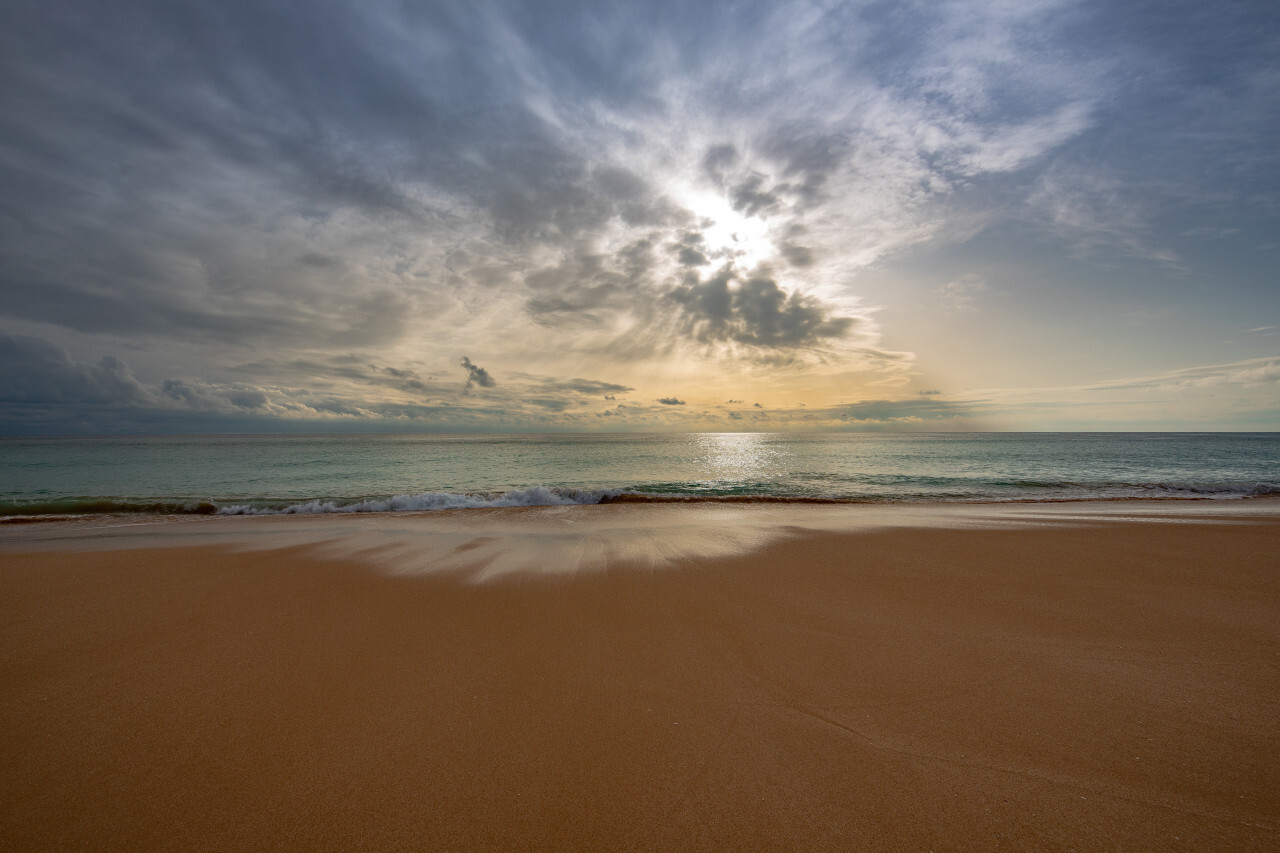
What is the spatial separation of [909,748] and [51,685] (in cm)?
675

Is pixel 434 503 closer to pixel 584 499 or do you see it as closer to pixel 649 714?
pixel 584 499

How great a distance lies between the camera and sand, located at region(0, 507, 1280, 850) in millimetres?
2482

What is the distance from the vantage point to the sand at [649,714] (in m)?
2.48

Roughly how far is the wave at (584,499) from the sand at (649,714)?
9933mm

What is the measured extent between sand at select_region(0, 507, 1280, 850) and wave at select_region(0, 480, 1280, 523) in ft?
Result: 32.6

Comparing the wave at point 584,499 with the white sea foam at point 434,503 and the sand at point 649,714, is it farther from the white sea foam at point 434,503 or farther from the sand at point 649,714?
the sand at point 649,714

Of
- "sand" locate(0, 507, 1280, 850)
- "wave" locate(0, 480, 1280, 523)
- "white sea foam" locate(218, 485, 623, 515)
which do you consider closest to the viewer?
"sand" locate(0, 507, 1280, 850)

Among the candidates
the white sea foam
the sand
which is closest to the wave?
the white sea foam

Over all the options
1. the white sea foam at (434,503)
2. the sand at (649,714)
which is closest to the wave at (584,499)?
the white sea foam at (434,503)

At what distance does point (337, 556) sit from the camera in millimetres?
8297

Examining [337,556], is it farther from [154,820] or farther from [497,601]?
[154,820]

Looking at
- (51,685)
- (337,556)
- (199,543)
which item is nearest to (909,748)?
(51,685)

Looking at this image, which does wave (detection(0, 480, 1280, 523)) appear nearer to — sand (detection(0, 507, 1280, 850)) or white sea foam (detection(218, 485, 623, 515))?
white sea foam (detection(218, 485, 623, 515))

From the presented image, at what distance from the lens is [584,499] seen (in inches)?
685
